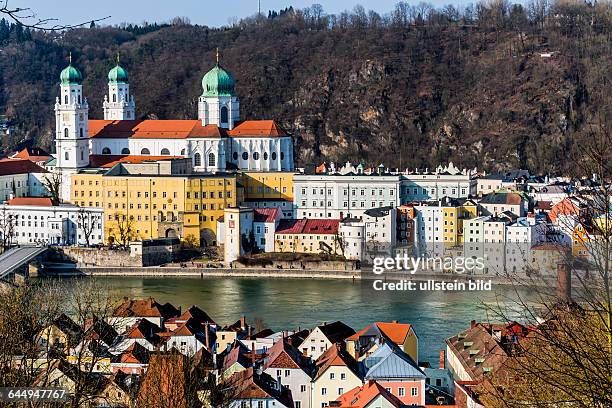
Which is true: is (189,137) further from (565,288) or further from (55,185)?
(565,288)

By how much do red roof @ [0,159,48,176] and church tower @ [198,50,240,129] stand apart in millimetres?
3224

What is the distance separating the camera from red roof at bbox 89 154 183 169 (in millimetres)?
27828

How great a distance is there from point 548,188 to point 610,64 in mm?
12889

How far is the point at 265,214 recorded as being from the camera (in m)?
25.7

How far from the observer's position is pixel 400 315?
17328 mm

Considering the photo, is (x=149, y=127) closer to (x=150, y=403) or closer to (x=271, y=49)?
(x=271, y=49)

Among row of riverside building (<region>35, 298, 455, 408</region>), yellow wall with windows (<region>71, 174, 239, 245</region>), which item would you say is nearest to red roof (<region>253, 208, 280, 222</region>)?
yellow wall with windows (<region>71, 174, 239, 245</region>)

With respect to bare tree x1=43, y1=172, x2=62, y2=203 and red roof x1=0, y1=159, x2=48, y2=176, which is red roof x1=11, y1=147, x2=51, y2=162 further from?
bare tree x1=43, y1=172, x2=62, y2=203

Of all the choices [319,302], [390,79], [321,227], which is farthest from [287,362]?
[390,79]

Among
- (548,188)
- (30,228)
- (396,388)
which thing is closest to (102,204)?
(30,228)

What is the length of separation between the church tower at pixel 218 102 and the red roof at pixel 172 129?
0.21 m

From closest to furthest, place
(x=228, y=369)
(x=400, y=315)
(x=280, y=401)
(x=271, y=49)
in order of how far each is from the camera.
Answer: (x=280, y=401)
(x=228, y=369)
(x=400, y=315)
(x=271, y=49)

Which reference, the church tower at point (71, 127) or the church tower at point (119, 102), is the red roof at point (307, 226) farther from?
the church tower at point (119, 102)

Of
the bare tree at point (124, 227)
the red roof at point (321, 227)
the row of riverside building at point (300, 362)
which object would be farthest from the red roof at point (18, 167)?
the row of riverside building at point (300, 362)
